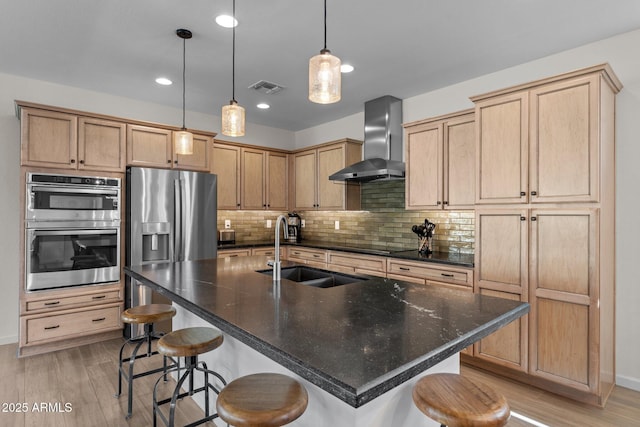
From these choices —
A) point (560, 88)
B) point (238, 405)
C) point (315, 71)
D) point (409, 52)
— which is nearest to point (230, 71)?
point (409, 52)

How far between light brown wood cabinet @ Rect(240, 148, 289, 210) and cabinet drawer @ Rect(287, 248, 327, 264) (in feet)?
2.66

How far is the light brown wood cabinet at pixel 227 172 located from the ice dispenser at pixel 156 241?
0.98 meters

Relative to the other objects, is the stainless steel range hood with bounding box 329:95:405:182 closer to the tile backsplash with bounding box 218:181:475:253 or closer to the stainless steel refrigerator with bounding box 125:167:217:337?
the tile backsplash with bounding box 218:181:475:253

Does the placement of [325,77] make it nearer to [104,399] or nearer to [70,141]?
[104,399]

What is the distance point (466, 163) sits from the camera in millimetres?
3438

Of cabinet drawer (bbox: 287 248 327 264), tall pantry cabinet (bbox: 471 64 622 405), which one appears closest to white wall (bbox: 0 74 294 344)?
cabinet drawer (bbox: 287 248 327 264)

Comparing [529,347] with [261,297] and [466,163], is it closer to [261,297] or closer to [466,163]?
[466,163]

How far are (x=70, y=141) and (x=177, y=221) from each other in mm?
1281

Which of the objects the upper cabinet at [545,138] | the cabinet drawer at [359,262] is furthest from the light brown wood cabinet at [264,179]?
the upper cabinet at [545,138]

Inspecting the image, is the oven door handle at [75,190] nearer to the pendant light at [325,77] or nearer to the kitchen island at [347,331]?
the kitchen island at [347,331]

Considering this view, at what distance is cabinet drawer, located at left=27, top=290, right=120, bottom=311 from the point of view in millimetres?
Result: 3330

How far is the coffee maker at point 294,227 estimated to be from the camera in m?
5.58

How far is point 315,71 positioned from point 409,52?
182cm

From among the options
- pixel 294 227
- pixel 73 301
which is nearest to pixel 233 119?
pixel 73 301
